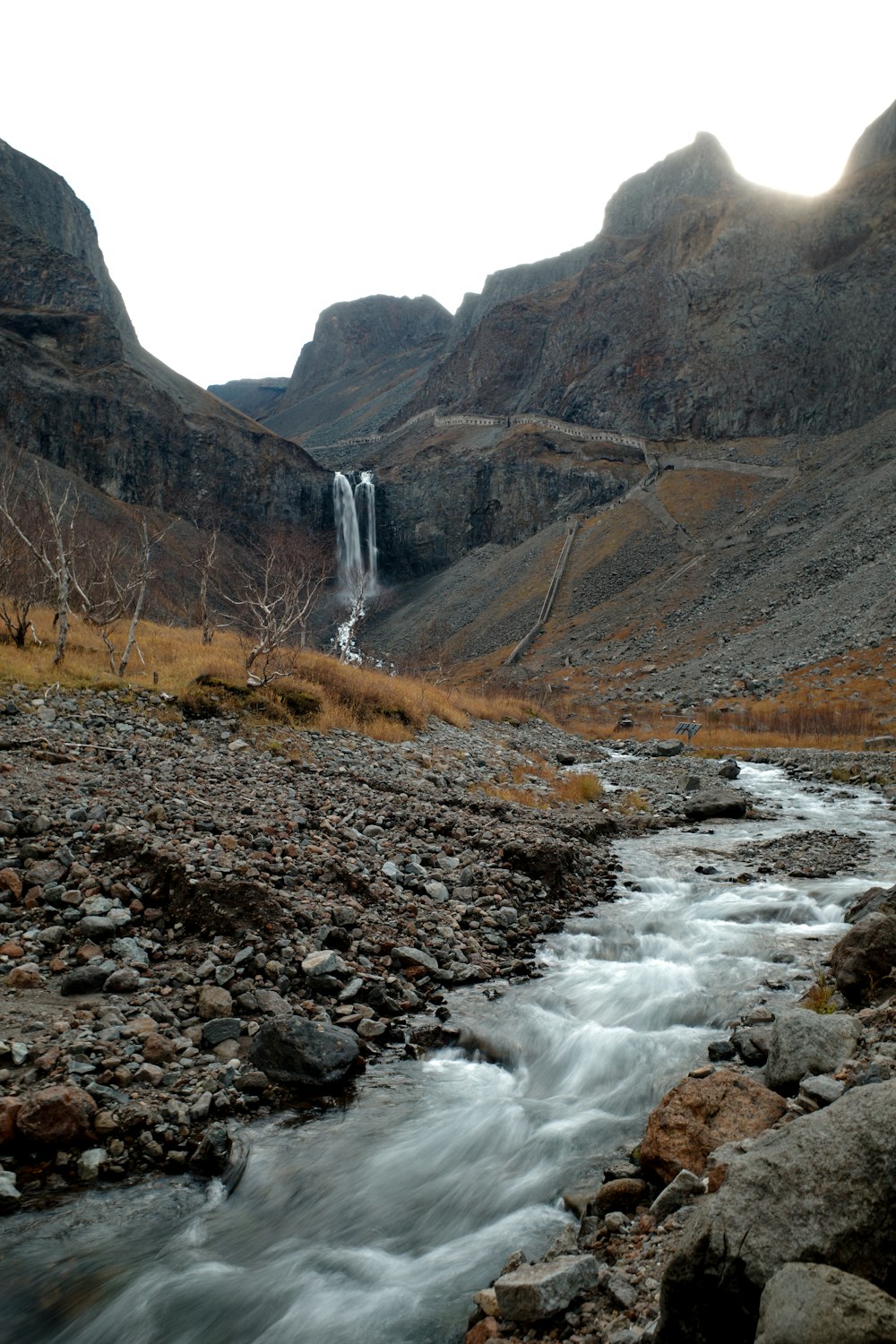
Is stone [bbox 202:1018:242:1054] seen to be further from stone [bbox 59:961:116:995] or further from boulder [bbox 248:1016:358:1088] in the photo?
stone [bbox 59:961:116:995]

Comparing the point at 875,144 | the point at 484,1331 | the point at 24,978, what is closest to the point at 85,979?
the point at 24,978

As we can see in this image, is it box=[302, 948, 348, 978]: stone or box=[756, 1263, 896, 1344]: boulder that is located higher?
box=[756, 1263, 896, 1344]: boulder

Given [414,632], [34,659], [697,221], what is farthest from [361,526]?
[34,659]

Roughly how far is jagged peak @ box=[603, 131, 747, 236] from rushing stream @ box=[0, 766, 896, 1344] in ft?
479

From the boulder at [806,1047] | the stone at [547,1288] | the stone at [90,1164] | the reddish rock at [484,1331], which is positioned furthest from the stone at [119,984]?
the boulder at [806,1047]

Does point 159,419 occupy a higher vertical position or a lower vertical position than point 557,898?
higher

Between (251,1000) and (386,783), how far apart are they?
805cm

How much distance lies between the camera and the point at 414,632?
79875 millimetres

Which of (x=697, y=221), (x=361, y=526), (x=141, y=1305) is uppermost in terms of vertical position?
(x=697, y=221)

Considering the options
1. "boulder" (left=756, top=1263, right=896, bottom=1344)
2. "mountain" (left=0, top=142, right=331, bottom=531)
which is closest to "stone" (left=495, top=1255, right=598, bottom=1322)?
"boulder" (left=756, top=1263, right=896, bottom=1344)

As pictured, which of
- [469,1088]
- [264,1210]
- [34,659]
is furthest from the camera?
[34,659]

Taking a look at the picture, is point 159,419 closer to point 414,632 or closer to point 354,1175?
point 414,632

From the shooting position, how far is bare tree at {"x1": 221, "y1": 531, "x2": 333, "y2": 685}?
2094 centimetres

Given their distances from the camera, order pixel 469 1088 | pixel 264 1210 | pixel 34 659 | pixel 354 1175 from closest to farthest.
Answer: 1. pixel 264 1210
2. pixel 354 1175
3. pixel 469 1088
4. pixel 34 659
